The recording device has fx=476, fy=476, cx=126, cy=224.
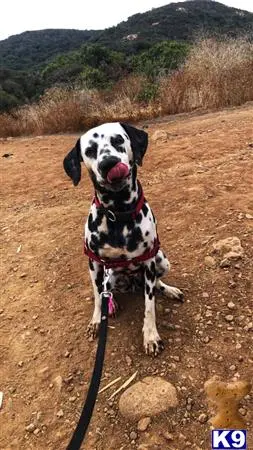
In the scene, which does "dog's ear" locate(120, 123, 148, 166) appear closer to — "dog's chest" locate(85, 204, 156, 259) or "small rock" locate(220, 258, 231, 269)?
"dog's chest" locate(85, 204, 156, 259)

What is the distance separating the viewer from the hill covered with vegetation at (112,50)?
768 inches

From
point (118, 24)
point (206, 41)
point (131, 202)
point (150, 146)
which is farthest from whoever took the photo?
point (118, 24)

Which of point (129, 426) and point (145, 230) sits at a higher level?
point (145, 230)

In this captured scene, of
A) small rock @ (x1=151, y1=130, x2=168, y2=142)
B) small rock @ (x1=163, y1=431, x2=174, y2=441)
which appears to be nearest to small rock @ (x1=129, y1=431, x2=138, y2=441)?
small rock @ (x1=163, y1=431, x2=174, y2=441)

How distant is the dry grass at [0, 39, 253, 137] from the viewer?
909 centimetres

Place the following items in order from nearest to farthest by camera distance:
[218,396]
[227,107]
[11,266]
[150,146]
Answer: [218,396] < [11,266] < [150,146] < [227,107]

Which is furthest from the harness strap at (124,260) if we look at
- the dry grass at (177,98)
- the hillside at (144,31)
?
the hillside at (144,31)

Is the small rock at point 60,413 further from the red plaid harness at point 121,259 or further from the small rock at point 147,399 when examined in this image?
the red plaid harness at point 121,259

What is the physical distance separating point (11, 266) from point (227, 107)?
6031mm

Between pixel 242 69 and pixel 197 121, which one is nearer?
pixel 197 121

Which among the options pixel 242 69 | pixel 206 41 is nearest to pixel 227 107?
pixel 242 69

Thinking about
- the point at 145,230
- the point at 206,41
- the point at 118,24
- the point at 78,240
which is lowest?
the point at 78,240

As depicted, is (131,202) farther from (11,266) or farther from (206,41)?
(206,41)

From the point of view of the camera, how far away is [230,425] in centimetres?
240
